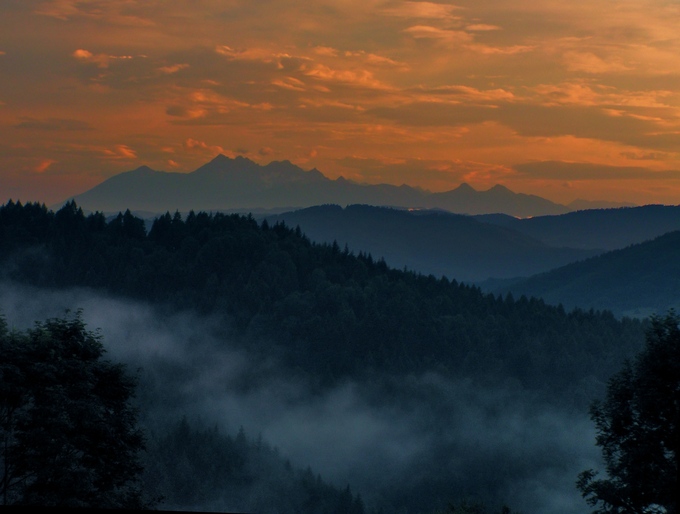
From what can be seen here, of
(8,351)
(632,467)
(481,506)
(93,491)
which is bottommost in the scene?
(481,506)

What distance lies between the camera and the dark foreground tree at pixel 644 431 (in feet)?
120

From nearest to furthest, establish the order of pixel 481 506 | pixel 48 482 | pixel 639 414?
pixel 48 482
pixel 639 414
pixel 481 506

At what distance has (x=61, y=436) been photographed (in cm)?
3609

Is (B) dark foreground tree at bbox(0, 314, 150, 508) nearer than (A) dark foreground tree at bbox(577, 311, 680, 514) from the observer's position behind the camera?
Yes

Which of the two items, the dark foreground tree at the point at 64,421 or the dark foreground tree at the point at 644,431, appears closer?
the dark foreground tree at the point at 64,421

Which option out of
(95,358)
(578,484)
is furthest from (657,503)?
(95,358)

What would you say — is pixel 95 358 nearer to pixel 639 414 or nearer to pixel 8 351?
pixel 8 351

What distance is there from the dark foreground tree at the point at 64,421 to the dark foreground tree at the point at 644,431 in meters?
21.8

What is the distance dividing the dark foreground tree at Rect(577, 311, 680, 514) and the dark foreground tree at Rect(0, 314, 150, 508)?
21.8m

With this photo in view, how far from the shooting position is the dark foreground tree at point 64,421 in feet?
117

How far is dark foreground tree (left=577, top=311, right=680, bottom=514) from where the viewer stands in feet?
120

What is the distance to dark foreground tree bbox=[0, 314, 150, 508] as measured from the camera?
35531 mm

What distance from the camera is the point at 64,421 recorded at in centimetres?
3597

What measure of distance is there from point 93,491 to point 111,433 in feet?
10.3
